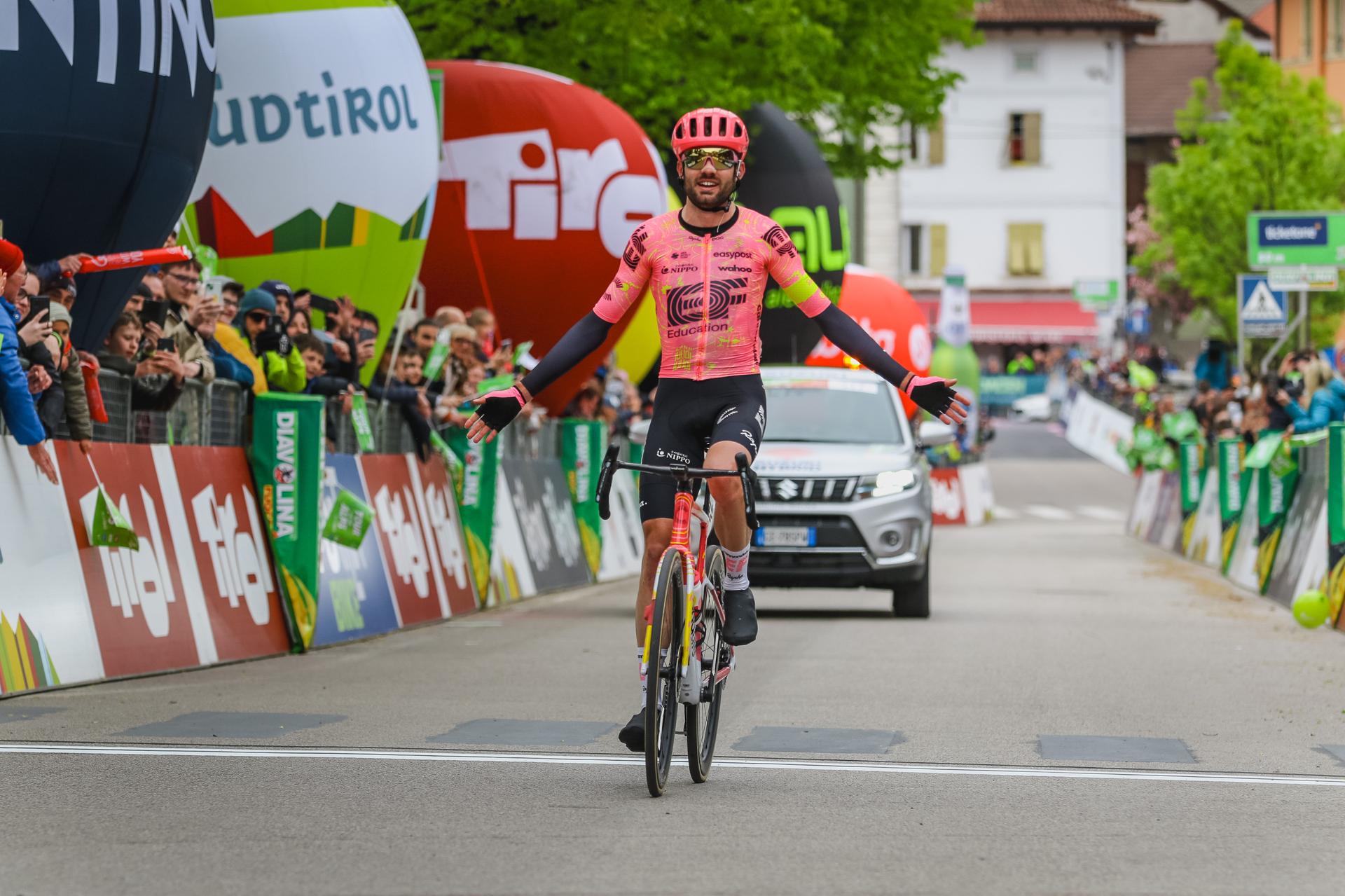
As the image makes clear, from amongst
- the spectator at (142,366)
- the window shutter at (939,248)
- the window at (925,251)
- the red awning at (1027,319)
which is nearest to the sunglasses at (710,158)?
the spectator at (142,366)

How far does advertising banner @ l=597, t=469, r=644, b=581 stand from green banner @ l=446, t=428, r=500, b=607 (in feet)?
15.0

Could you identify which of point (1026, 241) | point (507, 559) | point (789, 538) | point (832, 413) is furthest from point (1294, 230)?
point (1026, 241)

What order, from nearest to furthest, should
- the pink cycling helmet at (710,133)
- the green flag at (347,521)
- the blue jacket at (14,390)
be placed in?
1. the pink cycling helmet at (710,133)
2. the blue jacket at (14,390)
3. the green flag at (347,521)

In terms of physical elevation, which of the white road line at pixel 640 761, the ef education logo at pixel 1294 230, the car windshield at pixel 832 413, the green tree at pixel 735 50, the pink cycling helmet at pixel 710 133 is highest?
the green tree at pixel 735 50

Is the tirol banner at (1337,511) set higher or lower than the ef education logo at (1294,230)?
lower

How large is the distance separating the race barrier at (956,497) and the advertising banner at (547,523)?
2284 centimetres

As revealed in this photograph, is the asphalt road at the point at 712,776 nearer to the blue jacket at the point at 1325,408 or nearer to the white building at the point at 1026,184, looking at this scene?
the blue jacket at the point at 1325,408

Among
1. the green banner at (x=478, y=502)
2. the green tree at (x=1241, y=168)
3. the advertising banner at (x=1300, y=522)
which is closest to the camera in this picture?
the green banner at (x=478, y=502)

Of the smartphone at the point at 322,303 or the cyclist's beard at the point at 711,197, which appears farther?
the smartphone at the point at 322,303

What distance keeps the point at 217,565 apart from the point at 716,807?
589 cm

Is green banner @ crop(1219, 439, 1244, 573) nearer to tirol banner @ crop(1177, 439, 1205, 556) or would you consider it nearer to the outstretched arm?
tirol banner @ crop(1177, 439, 1205, 556)

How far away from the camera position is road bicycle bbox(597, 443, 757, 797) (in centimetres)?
750

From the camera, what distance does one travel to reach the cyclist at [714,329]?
320 inches

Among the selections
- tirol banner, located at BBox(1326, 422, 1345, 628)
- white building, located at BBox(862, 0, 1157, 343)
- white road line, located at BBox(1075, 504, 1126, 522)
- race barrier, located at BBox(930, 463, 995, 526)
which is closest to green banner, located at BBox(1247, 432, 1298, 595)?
tirol banner, located at BBox(1326, 422, 1345, 628)
